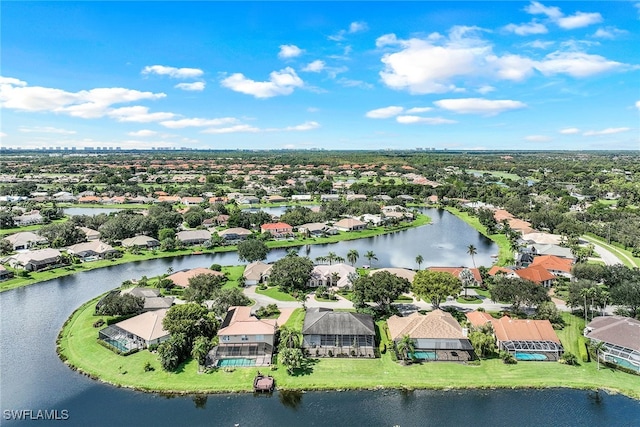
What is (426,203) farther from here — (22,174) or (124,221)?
(22,174)

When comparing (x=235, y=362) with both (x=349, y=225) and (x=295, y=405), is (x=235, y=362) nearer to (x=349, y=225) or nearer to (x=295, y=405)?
(x=295, y=405)

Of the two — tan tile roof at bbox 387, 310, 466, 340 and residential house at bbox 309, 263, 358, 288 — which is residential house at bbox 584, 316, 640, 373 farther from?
residential house at bbox 309, 263, 358, 288

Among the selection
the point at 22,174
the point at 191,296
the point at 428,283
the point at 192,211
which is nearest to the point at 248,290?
the point at 191,296

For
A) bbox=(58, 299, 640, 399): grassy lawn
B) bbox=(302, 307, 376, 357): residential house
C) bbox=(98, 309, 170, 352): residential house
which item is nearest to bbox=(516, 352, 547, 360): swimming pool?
bbox=(58, 299, 640, 399): grassy lawn

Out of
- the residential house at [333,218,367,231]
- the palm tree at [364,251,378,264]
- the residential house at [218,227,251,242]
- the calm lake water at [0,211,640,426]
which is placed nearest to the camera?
the calm lake water at [0,211,640,426]

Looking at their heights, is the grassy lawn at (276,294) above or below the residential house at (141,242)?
below

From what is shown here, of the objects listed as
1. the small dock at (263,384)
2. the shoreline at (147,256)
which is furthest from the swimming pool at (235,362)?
the shoreline at (147,256)

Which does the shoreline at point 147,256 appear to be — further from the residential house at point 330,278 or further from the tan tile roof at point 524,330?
the tan tile roof at point 524,330
